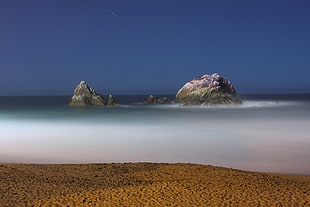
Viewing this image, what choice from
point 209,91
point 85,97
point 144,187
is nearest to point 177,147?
point 144,187

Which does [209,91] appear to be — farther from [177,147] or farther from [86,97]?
[177,147]

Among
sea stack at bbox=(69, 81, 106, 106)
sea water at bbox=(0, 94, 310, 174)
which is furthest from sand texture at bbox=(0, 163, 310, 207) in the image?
sea stack at bbox=(69, 81, 106, 106)

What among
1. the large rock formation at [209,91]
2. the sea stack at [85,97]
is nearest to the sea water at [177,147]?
the large rock formation at [209,91]

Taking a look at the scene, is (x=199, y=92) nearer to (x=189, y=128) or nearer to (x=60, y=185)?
(x=189, y=128)

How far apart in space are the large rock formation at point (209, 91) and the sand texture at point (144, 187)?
39.5 metres

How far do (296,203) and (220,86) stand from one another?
47034 mm

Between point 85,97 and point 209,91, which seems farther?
point 85,97

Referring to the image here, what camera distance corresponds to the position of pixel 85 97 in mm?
55031

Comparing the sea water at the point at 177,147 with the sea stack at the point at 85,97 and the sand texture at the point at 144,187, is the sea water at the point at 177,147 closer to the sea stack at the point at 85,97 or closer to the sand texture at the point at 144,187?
the sand texture at the point at 144,187

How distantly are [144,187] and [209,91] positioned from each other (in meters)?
47.2

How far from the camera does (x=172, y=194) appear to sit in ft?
25.2

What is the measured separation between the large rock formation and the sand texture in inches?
1555

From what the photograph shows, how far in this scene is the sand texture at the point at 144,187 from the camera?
7270 millimetres

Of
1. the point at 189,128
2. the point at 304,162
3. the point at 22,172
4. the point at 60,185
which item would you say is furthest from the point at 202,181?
the point at 189,128
